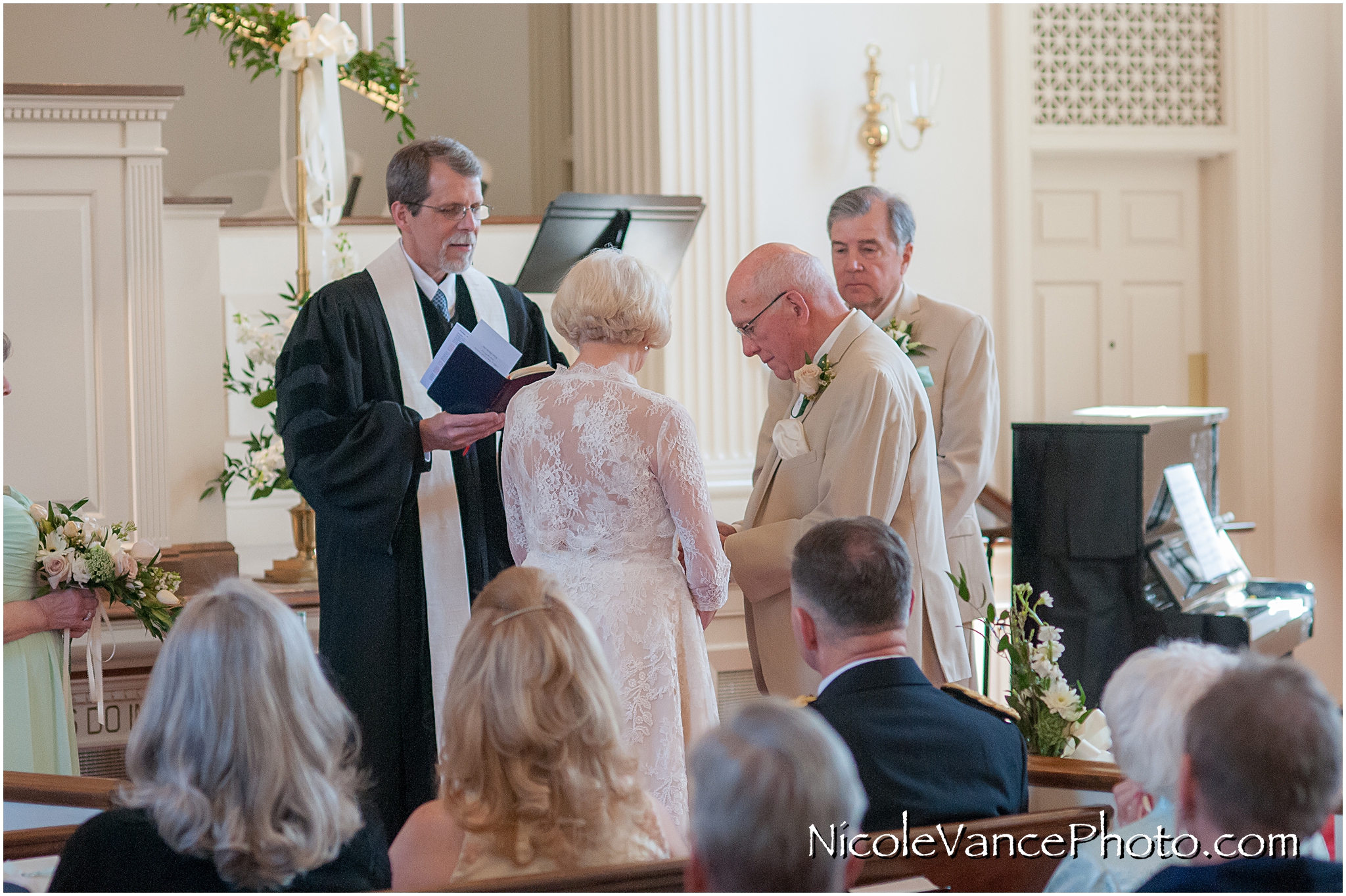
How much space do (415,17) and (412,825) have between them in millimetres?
8176

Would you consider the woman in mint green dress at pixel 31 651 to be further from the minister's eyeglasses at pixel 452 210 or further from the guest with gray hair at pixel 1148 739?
the guest with gray hair at pixel 1148 739

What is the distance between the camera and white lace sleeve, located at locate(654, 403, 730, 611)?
232 centimetres

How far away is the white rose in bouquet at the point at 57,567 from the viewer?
2.57 m

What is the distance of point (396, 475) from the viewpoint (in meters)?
2.73

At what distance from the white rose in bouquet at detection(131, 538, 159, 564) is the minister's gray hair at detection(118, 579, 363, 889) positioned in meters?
1.36

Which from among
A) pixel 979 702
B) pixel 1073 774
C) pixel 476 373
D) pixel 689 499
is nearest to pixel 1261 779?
pixel 979 702

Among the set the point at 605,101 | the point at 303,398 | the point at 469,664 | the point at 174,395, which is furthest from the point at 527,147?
the point at 469,664

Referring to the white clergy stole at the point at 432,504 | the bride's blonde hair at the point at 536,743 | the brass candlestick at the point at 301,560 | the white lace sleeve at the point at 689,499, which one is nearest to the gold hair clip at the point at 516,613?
the bride's blonde hair at the point at 536,743

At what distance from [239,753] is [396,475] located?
4.44 ft

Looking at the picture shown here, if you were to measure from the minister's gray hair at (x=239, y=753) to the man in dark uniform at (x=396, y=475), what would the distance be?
128 centimetres

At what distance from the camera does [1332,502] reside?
665 centimetres

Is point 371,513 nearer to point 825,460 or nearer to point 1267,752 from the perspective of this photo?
point 825,460

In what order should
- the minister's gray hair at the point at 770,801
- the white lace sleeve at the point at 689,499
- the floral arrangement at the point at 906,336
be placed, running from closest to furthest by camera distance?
the minister's gray hair at the point at 770,801
the white lace sleeve at the point at 689,499
the floral arrangement at the point at 906,336

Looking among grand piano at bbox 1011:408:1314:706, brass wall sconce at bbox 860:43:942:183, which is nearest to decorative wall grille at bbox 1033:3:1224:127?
brass wall sconce at bbox 860:43:942:183
